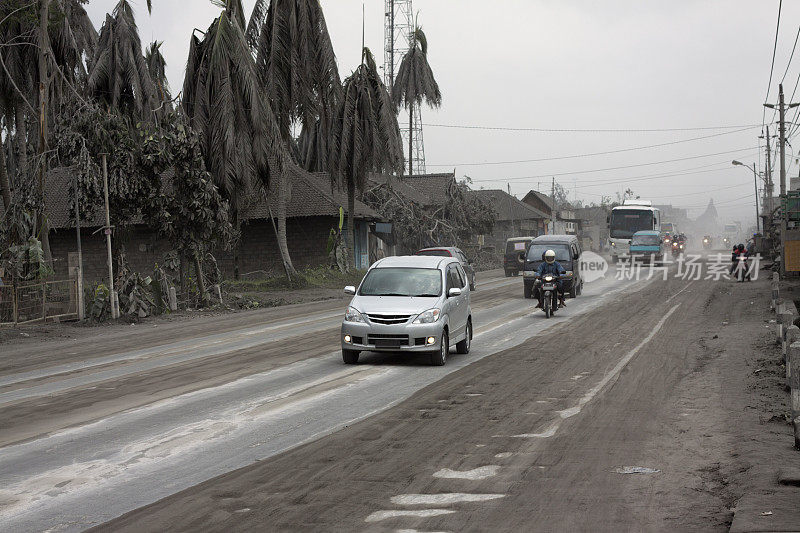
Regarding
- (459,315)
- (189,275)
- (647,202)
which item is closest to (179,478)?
(459,315)

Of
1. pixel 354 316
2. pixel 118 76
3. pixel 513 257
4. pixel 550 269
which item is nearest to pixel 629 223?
pixel 513 257

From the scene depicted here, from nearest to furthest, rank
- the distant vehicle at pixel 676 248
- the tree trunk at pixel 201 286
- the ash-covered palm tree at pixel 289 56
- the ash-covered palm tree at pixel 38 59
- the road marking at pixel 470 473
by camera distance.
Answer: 1. the road marking at pixel 470 473
2. the ash-covered palm tree at pixel 38 59
3. the tree trunk at pixel 201 286
4. the ash-covered palm tree at pixel 289 56
5. the distant vehicle at pixel 676 248

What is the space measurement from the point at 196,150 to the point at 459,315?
15.0 metres

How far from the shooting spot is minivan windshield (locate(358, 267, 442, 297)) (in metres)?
15.5

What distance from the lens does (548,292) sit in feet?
80.3

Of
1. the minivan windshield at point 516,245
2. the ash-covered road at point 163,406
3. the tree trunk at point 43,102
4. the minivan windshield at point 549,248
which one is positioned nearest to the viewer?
the ash-covered road at point 163,406

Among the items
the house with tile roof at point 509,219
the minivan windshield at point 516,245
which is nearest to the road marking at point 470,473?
the minivan windshield at point 516,245

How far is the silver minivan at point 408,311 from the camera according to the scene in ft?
47.5

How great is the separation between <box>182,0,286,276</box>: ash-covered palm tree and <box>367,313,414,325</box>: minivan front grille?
18076 mm

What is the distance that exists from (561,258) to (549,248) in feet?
3.19

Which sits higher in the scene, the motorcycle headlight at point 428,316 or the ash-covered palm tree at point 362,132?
the ash-covered palm tree at point 362,132

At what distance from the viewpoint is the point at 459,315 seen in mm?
16156

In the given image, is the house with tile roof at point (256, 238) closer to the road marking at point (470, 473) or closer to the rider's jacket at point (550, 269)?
the rider's jacket at point (550, 269)

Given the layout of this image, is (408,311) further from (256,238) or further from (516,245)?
(516,245)
